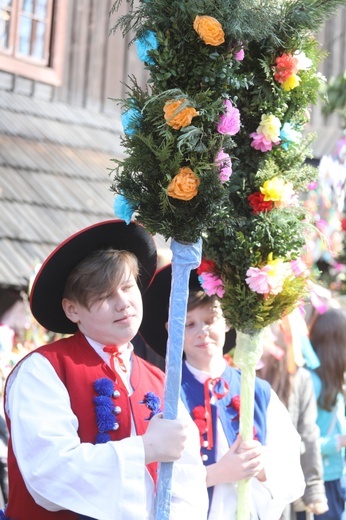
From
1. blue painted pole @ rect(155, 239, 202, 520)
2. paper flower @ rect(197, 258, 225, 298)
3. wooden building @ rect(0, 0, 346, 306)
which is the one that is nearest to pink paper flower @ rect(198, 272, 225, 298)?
paper flower @ rect(197, 258, 225, 298)

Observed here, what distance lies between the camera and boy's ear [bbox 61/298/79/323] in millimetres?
3299

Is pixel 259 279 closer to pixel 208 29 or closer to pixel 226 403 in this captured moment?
pixel 226 403

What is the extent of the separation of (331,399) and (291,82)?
261 cm

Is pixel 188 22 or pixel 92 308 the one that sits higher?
pixel 188 22

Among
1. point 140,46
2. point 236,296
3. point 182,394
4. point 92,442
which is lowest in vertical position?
point 182,394

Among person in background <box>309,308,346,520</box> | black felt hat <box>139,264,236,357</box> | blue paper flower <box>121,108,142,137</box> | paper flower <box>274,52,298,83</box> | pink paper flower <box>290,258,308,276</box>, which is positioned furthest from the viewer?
person in background <box>309,308,346,520</box>

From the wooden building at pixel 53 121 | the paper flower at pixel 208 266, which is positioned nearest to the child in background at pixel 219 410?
the paper flower at pixel 208 266

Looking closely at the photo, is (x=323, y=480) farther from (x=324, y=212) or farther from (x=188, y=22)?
(x=188, y=22)

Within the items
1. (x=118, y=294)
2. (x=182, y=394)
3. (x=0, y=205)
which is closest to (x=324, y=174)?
(x=0, y=205)

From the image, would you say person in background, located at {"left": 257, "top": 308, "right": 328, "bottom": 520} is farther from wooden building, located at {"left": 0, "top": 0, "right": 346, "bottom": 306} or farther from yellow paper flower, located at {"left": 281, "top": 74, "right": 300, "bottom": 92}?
wooden building, located at {"left": 0, "top": 0, "right": 346, "bottom": 306}

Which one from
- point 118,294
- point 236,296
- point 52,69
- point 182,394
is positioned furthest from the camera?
point 52,69

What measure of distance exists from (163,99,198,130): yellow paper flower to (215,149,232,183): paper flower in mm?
156

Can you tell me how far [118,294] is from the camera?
322 centimetres

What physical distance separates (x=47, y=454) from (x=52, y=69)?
5884 mm
